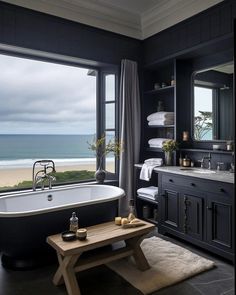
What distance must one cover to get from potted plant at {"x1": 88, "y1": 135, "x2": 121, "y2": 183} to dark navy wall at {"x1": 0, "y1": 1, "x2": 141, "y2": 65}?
125cm

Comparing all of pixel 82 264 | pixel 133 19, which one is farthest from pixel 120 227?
pixel 133 19

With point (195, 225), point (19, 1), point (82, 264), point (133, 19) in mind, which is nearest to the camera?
point (82, 264)

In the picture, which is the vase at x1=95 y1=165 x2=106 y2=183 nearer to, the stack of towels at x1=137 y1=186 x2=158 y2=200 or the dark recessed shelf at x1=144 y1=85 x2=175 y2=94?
the stack of towels at x1=137 y1=186 x2=158 y2=200

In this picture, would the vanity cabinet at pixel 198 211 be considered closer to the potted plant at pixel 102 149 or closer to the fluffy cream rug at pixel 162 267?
the fluffy cream rug at pixel 162 267

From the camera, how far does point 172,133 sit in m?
4.08

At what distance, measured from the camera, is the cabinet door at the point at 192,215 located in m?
2.89

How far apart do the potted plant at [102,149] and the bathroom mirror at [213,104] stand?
1209 millimetres

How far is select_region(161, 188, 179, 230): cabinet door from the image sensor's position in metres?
3.19

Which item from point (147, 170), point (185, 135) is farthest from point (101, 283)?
point (185, 135)

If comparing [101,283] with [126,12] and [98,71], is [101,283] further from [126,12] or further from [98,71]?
[126,12]

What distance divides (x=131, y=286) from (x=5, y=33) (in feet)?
10.2

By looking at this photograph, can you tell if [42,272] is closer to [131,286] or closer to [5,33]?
[131,286]

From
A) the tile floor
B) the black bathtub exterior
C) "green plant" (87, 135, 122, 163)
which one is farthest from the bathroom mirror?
the black bathtub exterior

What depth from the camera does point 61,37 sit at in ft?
11.5
